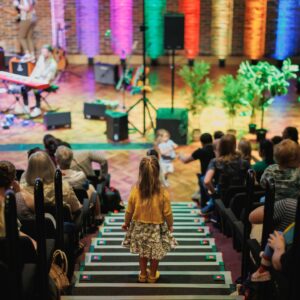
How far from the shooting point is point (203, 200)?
5.93 metres

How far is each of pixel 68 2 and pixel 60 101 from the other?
3672mm

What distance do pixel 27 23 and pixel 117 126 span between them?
14.9 feet

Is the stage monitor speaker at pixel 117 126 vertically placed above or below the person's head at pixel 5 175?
below

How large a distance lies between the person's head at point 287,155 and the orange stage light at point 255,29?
402 inches

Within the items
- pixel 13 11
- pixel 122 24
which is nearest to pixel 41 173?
pixel 13 11

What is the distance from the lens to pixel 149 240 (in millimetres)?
3752

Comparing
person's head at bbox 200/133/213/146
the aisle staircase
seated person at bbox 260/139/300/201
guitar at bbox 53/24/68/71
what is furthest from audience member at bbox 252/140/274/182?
guitar at bbox 53/24/68/71

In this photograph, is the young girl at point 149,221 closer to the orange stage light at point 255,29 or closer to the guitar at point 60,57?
the guitar at point 60,57

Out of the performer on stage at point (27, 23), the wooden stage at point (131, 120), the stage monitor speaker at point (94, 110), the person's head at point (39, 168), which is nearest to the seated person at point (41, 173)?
the person's head at point (39, 168)

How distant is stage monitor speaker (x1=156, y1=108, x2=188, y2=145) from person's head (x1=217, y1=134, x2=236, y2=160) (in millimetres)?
3693

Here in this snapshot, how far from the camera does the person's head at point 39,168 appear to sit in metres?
3.77

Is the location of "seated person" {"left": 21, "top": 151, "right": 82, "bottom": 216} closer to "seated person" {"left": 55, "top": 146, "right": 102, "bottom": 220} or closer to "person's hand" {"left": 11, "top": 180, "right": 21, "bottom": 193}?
"person's hand" {"left": 11, "top": 180, "right": 21, "bottom": 193}

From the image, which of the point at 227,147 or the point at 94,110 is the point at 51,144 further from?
the point at 94,110

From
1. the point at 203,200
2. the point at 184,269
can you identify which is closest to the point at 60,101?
the point at 203,200
